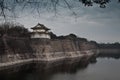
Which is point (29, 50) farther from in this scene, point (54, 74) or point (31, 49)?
point (54, 74)

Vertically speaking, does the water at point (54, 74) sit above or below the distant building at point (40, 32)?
below

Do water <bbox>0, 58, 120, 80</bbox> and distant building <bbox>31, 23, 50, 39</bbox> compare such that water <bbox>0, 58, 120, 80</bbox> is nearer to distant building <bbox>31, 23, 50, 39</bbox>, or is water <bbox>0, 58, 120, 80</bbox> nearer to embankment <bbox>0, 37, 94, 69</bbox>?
embankment <bbox>0, 37, 94, 69</bbox>

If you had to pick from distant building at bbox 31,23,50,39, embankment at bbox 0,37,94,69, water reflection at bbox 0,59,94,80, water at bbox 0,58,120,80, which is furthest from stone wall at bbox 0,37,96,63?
distant building at bbox 31,23,50,39

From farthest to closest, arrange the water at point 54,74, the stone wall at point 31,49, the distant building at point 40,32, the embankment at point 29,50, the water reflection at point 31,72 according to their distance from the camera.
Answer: the distant building at point 40,32 < the stone wall at point 31,49 < the embankment at point 29,50 < the water at point 54,74 < the water reflection at point 31,72

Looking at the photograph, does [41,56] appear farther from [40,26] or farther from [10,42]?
[40,26]

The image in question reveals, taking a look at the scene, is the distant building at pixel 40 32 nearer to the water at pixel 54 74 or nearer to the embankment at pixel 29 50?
the embankment at pixel 29 50

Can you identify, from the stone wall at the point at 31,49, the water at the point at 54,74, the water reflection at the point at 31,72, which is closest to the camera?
the water reflection at the point at 31,72

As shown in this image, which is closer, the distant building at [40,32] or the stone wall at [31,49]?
the stone wall at [31,49]

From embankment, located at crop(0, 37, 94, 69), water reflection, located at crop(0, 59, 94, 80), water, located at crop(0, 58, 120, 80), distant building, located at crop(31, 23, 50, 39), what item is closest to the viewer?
water reflection, located at crop(0, 59, 94, 80)

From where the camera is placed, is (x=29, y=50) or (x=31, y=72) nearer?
(x=31, y=72)

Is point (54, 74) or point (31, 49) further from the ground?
point (31, 49)

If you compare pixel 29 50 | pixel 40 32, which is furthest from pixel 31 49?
pixel 40 32

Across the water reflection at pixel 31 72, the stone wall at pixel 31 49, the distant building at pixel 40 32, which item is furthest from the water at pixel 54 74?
the distant building at pixel 40 32

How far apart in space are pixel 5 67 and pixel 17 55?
4171mm
